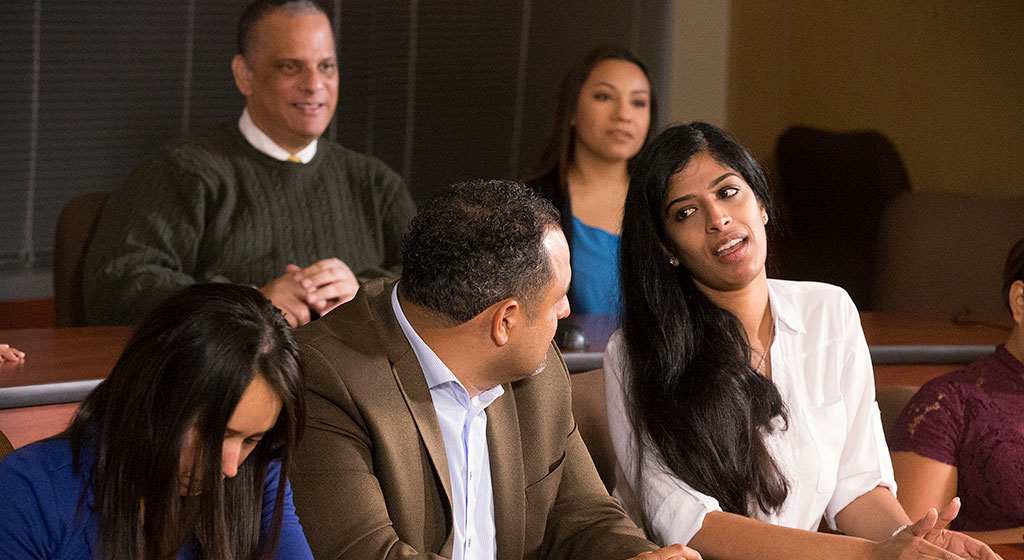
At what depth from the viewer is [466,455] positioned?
59.1 inches

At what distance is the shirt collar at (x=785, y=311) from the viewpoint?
1854 mm

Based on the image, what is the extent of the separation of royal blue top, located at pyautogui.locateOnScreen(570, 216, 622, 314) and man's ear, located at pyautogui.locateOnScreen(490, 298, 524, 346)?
4.58ft

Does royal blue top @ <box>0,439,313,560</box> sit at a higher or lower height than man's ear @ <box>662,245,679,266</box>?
lower

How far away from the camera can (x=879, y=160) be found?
14.5ft

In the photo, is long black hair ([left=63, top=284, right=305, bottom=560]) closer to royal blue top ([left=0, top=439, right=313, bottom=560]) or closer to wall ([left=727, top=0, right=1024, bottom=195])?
royal blue top ([left=0, top=439, right=313, bottom=560])

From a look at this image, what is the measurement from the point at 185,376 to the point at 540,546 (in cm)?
63

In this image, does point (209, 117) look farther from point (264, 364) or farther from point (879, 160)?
point (264, 364)

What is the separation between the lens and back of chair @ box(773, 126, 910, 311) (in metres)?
4.37

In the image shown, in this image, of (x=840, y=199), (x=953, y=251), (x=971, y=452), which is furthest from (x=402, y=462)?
(x=840, y=199)

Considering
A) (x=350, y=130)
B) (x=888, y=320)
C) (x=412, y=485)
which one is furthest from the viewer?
(x=350, y=130)

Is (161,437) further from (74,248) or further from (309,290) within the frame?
(74,248)

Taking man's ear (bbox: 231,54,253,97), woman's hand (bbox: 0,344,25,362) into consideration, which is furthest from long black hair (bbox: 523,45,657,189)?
woman's hand (bbox: 0,344,25,362)

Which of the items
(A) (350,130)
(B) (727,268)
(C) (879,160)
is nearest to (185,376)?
(B) (727,268)

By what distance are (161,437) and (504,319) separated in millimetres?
439
